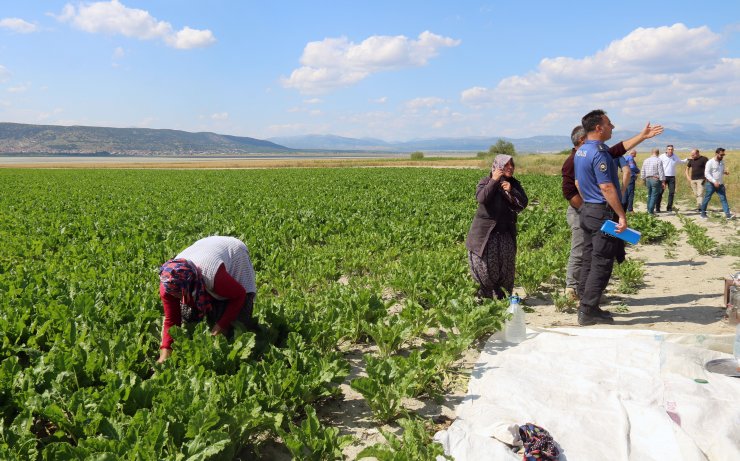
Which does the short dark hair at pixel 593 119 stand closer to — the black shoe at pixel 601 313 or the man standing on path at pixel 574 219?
the man standing on path at pixel 574 219

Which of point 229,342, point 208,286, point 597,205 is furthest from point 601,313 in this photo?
point 208,286

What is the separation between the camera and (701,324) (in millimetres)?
5895

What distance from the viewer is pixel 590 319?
19.3 ft

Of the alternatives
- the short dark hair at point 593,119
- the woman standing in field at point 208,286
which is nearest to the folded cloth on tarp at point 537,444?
the woman standing in field at point 208,286

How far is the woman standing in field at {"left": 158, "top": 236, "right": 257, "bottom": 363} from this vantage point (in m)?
3.89

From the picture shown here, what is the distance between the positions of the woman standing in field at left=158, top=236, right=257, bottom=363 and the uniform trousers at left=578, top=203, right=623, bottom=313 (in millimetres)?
3738

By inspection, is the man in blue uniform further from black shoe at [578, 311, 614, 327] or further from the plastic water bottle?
the plastic water bottle

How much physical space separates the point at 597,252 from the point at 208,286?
4152mm

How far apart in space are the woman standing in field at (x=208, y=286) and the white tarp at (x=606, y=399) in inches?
79.9

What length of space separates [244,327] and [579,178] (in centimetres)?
399

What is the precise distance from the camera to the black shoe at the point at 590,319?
231 inches

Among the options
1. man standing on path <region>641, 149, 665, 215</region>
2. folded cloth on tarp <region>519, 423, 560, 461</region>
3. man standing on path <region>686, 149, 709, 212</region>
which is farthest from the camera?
man standing on path <region>686, 149, 709, 212</region>

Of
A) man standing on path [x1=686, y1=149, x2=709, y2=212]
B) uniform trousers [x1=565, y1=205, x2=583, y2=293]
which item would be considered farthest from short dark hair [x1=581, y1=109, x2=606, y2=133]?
man standing on path [x1=686, y1=149, x2=709, y2=212]

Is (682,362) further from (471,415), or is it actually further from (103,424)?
(103,424)
